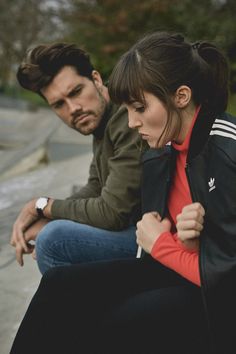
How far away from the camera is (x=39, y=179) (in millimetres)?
6117

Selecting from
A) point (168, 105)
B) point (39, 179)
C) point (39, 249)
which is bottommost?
point (39, 179)

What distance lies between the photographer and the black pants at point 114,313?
1.54m

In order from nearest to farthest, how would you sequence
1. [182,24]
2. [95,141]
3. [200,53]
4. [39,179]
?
[200,53]
[95,141]
[39,179]
[182,24]

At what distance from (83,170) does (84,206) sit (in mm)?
4173

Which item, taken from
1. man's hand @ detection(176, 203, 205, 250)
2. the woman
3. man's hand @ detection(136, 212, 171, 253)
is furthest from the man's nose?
man's hand @ detection(176, 203, 205, 250)

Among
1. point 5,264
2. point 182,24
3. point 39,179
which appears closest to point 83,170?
point 39,179

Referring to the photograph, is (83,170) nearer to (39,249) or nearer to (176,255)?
(39,249)

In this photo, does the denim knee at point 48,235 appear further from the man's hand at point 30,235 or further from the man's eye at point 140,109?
the man's eye at point 140,109

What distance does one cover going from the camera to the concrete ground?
262 centimetres

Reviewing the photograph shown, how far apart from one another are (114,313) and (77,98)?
40.1 inches

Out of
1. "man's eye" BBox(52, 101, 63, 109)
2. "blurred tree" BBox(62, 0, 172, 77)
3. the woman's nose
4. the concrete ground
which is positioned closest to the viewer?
the woman's nose

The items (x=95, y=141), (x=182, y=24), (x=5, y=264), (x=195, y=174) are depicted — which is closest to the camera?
(x=195, y=174)

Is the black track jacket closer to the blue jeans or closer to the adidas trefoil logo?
the adidas trefoil logo

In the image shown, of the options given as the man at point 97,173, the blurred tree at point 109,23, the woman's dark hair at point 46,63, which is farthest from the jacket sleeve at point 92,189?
the blurred tree at point 109,23
